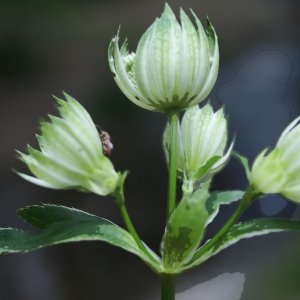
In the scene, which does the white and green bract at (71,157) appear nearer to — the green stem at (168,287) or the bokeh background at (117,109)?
the green stem at (168,287)

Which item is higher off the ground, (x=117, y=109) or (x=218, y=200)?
(x=218, y=200)

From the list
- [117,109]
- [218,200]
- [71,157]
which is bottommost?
[117,109]

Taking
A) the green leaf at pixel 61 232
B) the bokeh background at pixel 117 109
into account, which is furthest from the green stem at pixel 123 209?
the bokeh background at pixel 117 109

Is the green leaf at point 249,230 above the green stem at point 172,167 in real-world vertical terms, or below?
below

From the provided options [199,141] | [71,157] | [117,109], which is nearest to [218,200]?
[199,141]

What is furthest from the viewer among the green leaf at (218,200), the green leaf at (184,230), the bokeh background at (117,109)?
the bokeh background at (117,109)

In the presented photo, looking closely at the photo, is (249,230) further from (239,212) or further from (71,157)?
(71,157)

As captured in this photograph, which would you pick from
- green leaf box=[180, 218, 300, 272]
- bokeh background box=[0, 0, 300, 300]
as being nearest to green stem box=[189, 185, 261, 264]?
green leaf box=[180, 218, 300, 272]
